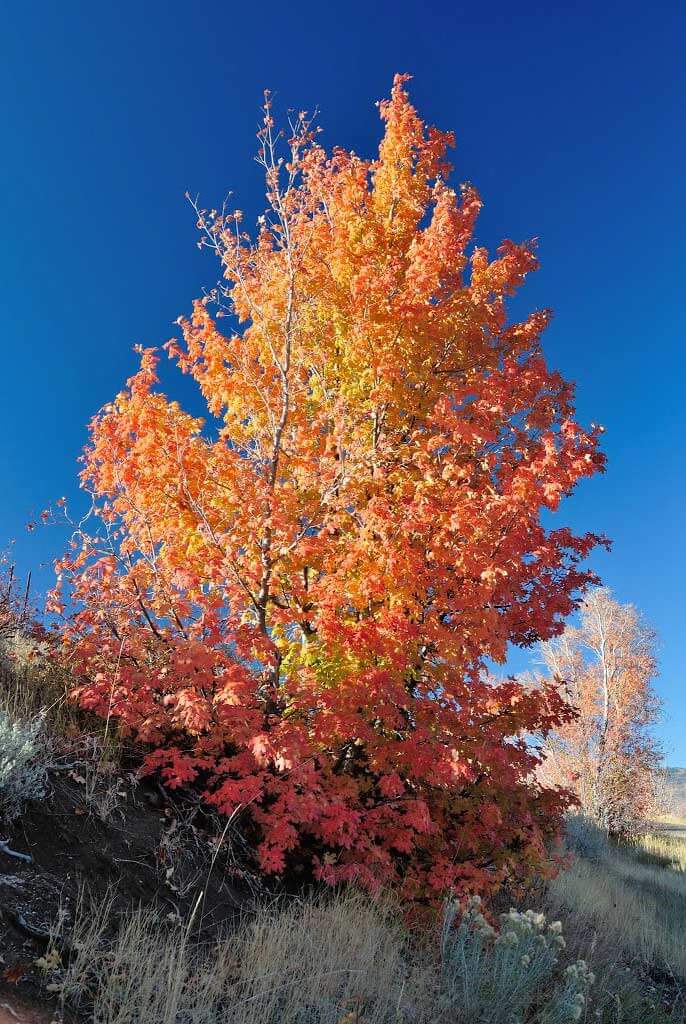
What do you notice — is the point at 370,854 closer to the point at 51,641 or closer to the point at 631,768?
the point at 51,641

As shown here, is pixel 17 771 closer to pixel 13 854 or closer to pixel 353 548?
pixel 13 854

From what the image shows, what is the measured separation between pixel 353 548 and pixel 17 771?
4.22m

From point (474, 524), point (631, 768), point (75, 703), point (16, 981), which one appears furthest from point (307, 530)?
point (631, 768)

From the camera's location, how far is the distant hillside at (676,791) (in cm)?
3027

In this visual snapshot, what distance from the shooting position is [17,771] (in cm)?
629

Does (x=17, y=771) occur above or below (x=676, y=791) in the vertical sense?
below

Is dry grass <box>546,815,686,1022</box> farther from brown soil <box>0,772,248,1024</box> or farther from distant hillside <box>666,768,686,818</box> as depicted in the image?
distant hillside <box>666,768,686,818</box>

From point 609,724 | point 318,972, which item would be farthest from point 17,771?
point 609,724

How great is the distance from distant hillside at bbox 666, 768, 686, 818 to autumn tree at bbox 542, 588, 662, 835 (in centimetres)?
259

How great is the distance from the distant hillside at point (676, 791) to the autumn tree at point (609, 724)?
2.59 meters

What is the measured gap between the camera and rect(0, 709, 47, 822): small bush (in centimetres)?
607

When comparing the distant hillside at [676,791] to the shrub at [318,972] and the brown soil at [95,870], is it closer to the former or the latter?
the shrub at [318,972]

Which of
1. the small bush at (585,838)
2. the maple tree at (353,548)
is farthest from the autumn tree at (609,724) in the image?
the maple tree at (353,548)

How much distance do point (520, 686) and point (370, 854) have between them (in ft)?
9.44
